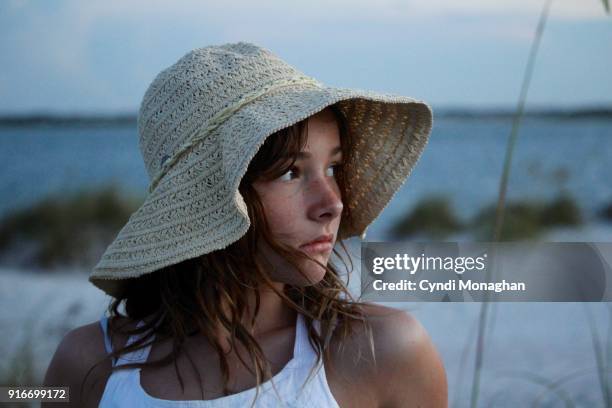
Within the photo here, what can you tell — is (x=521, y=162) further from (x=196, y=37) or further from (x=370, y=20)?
(x=196, y=37)

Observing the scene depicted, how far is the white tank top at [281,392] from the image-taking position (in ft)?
3.12

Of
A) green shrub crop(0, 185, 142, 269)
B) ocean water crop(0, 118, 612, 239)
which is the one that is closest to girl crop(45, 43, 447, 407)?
ocean water crop(0, 118, 612, 239)

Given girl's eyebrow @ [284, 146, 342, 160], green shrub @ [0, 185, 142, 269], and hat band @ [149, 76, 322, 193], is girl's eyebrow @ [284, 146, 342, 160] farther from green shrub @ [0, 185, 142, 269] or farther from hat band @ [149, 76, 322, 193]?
green shrub @ [0, 185, 142, 269]

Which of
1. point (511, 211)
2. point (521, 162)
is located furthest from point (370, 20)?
point (521, 162)

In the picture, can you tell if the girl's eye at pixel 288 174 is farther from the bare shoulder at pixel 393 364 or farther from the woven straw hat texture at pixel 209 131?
the bare shoulder at pixel 393 364

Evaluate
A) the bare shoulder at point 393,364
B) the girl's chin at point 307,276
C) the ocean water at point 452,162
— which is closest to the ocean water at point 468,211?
the ocean water at point 452,162

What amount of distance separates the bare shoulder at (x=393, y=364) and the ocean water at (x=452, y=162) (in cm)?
116

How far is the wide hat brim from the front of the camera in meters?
0.89

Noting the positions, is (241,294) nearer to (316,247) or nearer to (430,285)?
(316,247)

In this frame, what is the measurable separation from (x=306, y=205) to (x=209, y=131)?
0.17 m

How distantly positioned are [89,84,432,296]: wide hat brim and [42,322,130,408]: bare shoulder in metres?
0.08

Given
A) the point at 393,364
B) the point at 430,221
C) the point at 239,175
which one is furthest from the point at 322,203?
the point at 430,221

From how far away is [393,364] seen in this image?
3.26 feet

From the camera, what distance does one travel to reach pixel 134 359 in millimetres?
1036
